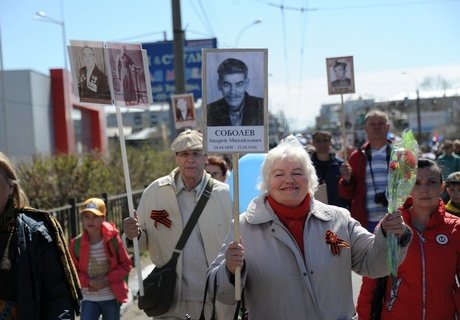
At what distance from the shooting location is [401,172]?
11.2 ft

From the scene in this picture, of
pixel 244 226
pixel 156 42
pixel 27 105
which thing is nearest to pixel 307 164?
pixel 244 226

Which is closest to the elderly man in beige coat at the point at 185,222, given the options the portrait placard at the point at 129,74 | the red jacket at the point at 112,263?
the portrait placard at the point at 129,74

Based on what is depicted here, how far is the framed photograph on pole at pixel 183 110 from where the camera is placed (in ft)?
38.5

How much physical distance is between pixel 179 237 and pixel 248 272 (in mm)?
1385

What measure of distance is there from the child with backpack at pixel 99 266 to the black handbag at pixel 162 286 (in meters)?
1.52

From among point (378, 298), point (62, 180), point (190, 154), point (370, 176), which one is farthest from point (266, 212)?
point (62, 180)

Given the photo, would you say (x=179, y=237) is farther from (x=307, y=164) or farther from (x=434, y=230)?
(x=434, y=230)

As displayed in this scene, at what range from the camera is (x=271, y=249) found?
10.7ft

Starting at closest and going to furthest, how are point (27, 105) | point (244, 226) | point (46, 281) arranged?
point (46, 281)
point (244, 226)
point (27, 105)

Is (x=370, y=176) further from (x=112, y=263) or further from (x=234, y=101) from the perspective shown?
(x=234, y=101)

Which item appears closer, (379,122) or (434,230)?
(434,230)

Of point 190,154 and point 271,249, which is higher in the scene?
point 190,154

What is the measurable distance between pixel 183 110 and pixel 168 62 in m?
11.0

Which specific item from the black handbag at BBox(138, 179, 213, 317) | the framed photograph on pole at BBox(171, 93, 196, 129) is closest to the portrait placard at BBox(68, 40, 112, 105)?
the black handbag at BBox(138, 179, 213, 317)
